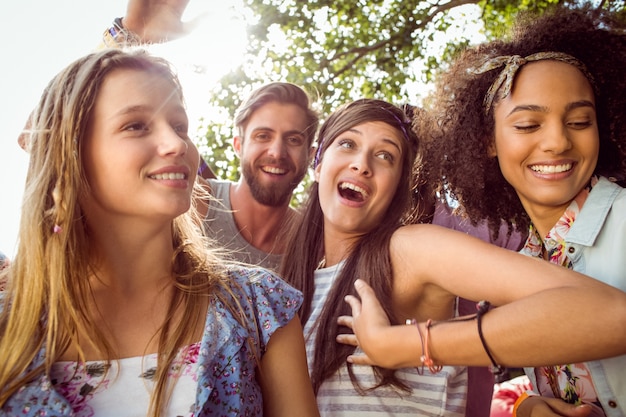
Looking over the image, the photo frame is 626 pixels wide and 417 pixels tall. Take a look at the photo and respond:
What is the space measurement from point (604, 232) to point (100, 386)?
6.36ft

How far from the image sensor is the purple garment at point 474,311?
331cm

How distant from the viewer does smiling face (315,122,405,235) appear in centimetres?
306

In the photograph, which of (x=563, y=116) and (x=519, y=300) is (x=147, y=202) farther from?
(x=563, y=116)

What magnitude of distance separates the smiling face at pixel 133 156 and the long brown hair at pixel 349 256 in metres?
0.95

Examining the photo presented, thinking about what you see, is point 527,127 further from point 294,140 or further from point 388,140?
point 294,140

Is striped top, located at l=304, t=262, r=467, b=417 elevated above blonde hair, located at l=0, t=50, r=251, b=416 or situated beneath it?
situated beneath

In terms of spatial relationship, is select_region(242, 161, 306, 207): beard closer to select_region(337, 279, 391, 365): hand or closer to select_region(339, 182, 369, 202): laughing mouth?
select_region(339, 182, 369, 202): laughing mouth

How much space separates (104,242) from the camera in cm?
223

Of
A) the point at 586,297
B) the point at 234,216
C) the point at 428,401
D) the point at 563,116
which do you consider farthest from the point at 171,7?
the point at 586,297

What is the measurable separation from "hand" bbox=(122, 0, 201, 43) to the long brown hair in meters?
1.17

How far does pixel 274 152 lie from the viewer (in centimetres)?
457

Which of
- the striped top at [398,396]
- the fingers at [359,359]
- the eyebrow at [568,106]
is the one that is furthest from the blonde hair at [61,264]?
the eyebrow at [568,106]

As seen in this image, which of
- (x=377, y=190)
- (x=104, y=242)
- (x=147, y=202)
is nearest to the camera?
(x=147, y=202)

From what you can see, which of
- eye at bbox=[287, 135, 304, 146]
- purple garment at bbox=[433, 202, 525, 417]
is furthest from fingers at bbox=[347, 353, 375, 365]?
eye at bbox=[287, 135, 304, 146]
